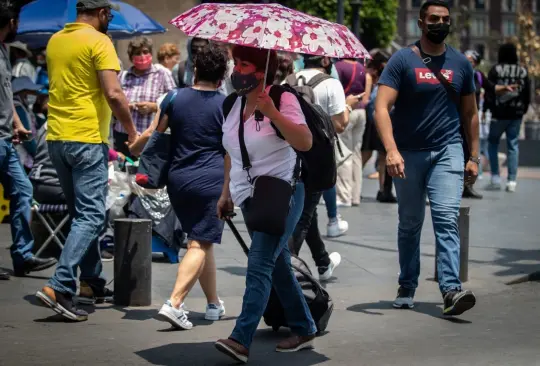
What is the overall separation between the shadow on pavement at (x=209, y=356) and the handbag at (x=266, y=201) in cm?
75

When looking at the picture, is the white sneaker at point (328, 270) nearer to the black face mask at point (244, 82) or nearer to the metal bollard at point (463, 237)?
the metal bollard at point (463, 237)

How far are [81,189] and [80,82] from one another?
2.22 ft

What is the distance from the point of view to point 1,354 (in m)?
6.31

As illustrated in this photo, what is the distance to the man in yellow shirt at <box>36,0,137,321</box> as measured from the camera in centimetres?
732

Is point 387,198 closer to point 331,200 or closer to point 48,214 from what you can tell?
point 331,200

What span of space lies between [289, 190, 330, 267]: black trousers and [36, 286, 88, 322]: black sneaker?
1.82 metres

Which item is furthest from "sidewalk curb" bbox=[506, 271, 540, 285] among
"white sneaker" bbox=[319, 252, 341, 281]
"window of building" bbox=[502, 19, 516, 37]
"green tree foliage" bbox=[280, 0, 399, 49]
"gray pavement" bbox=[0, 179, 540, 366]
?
"window of building" bbox=[502, 19, 516, 37]

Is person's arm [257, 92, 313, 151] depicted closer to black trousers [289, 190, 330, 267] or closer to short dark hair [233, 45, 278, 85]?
short dark hair [233, 45, 278, 85]

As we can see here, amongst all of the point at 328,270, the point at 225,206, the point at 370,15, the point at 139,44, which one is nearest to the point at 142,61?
the point at 139,44

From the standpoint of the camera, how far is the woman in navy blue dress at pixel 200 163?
281 inches

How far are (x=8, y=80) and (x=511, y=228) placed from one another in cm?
615

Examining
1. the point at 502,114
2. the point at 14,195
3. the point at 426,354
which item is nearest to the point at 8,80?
the point at 14,195

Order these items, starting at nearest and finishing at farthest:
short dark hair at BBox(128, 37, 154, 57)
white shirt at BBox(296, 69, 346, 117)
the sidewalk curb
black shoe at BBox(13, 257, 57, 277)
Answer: black shoe at BBox(13, 257, 57, 277)
the sidewalk curb
white shirt at BBox(296, 69, 346, 117)
short dark hair at BBox(128, 37, 154, 57)

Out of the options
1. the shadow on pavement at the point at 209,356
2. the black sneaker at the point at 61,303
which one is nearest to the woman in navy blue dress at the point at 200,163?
the shadow on pavement at the point at 209,356
